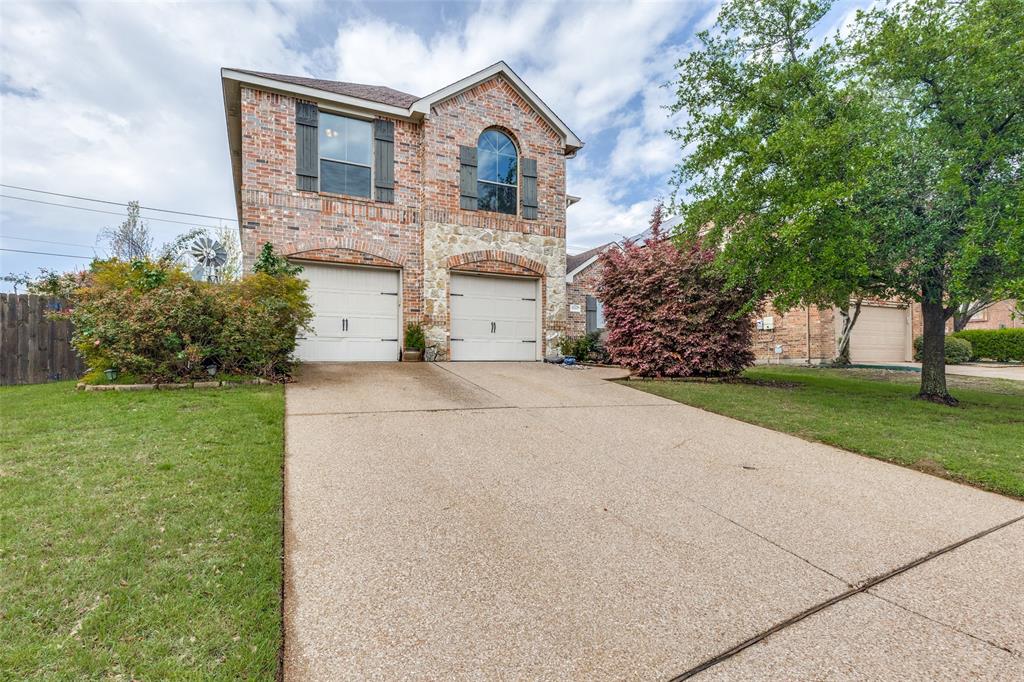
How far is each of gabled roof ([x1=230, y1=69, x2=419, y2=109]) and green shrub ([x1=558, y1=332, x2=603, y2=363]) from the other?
6.53 metres

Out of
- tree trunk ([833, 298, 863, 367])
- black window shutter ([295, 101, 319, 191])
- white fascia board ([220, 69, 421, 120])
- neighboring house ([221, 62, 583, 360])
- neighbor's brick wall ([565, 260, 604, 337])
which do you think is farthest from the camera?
tree trunk ([833, 298, 863, 367])

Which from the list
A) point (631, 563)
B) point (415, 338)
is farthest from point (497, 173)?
point (631, 563)

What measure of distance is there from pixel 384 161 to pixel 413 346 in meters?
4.16

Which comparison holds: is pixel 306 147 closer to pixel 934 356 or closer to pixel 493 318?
pixel 493 318

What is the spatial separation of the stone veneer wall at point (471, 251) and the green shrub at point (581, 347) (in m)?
0.23

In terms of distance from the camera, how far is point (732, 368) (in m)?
9.09

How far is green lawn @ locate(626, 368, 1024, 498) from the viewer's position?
408 cm

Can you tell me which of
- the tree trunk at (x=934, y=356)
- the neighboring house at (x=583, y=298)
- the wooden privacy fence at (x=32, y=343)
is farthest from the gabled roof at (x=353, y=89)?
the tree trunk at (x=934, y=356)

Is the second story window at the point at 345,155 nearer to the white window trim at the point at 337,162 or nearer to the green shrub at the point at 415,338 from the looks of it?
the white window trim at the point at 337,162

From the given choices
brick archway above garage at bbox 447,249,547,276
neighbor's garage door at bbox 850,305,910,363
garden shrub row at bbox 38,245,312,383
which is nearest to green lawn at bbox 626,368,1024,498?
brick archway above garage at bbox 447,249,547,276

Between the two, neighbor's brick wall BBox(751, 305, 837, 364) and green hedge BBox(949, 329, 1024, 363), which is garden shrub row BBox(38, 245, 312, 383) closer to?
neighbor's brick wall BBox(751, 305, 837, 364)

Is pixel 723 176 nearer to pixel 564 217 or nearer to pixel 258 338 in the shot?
pixel 564 217

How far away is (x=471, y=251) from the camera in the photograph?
1045 centimetres

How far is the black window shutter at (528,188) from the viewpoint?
36.3 feet
